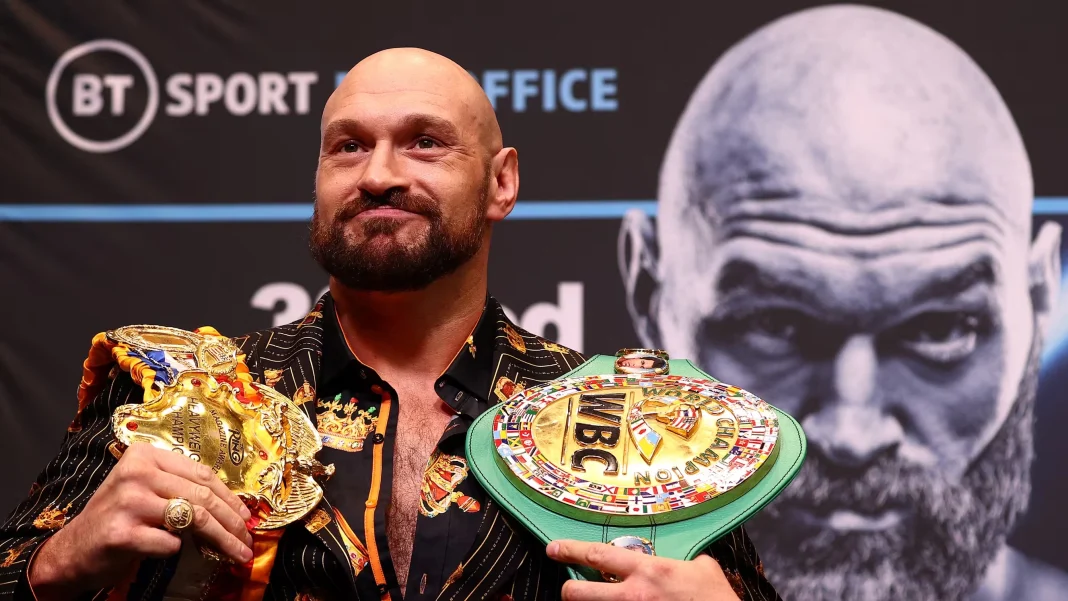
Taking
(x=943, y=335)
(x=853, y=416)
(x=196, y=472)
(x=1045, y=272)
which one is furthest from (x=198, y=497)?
(x=1045, y=272)

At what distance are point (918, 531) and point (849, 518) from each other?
5.0 inches

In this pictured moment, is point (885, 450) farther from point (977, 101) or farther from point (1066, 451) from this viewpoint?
point (977, 101)

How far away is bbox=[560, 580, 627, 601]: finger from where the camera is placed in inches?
46.9

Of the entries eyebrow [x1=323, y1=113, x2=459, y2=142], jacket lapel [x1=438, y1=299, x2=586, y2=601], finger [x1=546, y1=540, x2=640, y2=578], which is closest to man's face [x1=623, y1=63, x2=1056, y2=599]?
eyebrow [x1=323, y1=113, x2=459, y2=142]

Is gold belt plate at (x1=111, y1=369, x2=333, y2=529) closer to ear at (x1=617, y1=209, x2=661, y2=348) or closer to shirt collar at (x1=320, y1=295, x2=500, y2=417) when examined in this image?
shirt collar at (x1=320, y1=295, x2=500, y2=417)

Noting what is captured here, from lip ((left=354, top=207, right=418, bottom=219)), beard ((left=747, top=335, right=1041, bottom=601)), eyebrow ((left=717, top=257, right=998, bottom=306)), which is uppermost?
lip ((left=354, top=207, right=418, bottom=219))

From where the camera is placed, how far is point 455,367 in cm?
162

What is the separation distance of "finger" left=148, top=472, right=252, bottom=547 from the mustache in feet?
1.69

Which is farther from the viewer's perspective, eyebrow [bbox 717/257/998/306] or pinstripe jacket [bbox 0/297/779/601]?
eyebrow [bbox 717/257/998/306]

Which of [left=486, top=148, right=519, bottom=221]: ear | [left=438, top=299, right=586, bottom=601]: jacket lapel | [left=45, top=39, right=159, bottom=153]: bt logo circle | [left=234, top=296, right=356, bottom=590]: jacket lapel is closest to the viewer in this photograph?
[left=438, top=299, right=586, bottom=601]: jacket lapel

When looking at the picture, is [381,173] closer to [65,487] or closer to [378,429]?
[378,429]

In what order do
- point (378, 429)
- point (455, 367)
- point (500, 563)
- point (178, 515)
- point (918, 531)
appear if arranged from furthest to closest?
point (918, 531)
point (455, 367)
point (378, 429)
point (500, 563)
point (178, 515)

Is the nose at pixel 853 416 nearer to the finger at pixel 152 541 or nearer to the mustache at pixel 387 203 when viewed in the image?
the mustache at pixel 387 203

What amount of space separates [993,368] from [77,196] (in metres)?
1.84
